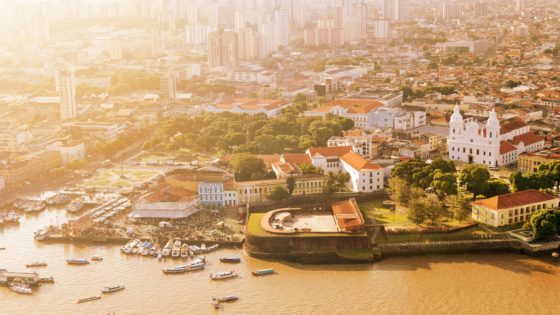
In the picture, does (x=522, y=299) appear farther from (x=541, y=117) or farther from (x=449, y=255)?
(x=541, y=117)

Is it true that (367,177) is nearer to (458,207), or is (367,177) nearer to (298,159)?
(298,159)

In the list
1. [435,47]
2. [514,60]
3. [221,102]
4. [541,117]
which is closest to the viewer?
[541,117]

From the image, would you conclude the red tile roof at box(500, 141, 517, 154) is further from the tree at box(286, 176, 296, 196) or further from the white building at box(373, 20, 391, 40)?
the white building at box(373, 20, 391, 40)

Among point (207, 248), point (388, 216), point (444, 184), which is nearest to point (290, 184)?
point (388, 216)

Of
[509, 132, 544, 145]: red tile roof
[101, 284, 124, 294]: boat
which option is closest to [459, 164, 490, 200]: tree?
[509, 132, 544, 145]: red tile roof

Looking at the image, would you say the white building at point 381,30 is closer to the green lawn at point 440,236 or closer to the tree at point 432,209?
the tree at point 432,209

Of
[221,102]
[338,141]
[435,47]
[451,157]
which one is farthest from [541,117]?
[435,47]
